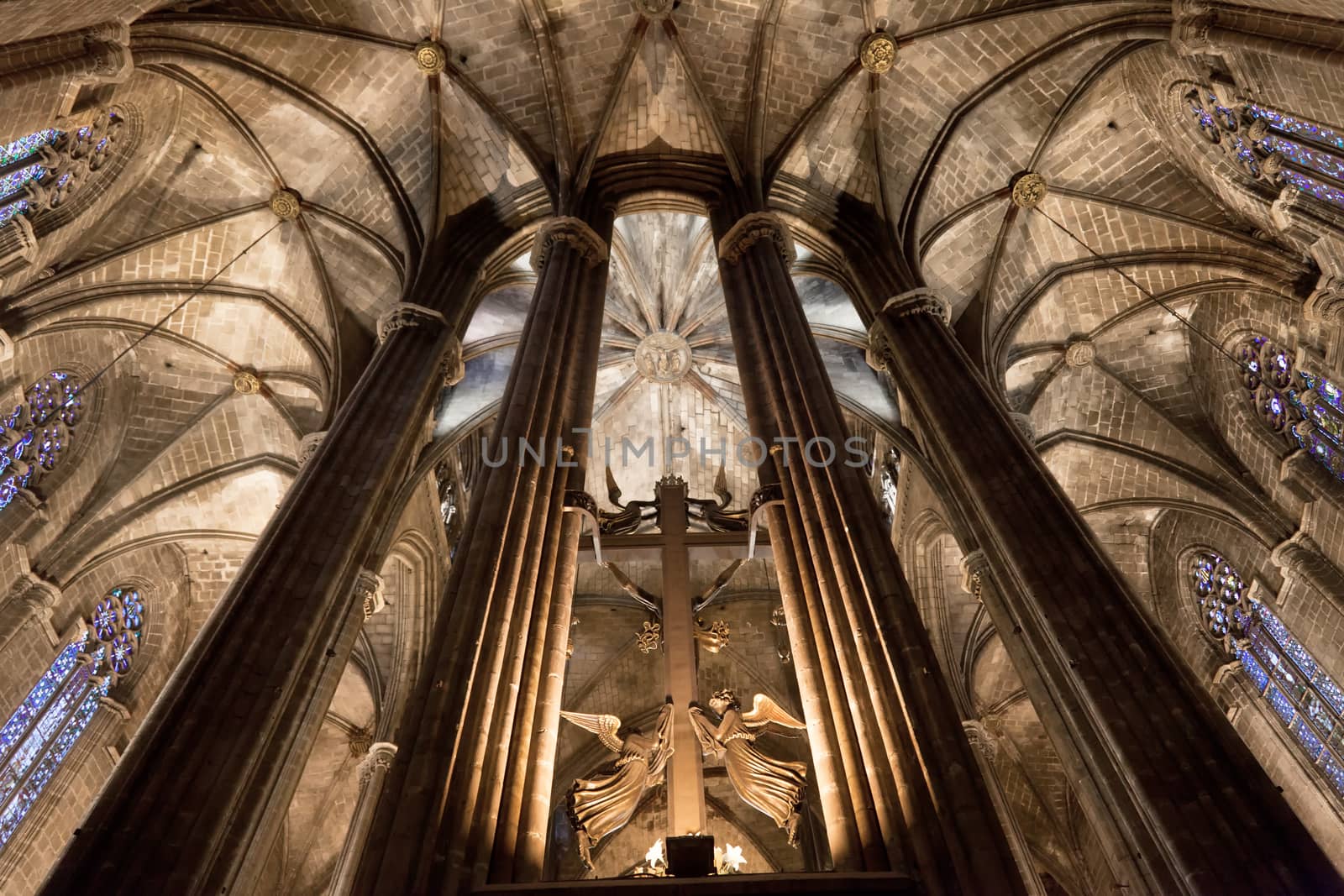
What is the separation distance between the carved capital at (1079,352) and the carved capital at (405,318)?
9.20 metres

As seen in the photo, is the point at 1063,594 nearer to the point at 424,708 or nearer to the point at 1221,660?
the point at 424,708

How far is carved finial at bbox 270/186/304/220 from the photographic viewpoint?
12844 millimetres

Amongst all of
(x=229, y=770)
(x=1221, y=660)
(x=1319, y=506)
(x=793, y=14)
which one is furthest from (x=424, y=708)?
(x=1221, y=660)

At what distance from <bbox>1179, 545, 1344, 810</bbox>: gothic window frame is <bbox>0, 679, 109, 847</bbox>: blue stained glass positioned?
1577 centimetres

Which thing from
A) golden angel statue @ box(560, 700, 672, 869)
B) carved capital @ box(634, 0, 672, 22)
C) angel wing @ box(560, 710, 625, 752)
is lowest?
golden angel statue @ box(560, 700, 672, 869)

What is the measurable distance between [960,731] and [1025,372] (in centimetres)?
969

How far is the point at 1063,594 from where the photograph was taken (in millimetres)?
7320

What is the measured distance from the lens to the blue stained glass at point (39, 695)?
38.1ft

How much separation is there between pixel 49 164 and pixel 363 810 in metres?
8.34

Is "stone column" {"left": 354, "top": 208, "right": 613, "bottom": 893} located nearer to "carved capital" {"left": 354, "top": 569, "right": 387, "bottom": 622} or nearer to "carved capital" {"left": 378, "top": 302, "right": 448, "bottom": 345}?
"carved capital" {"left": 378, "top": 302, "right": 448, "bottom": 345}

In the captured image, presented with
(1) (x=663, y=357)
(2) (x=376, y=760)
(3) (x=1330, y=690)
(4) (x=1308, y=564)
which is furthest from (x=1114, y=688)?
(1) (x=663, y=357)

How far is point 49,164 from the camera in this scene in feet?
34.8

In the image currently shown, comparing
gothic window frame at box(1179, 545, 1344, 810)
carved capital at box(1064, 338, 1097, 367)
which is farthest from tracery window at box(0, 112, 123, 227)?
gothic window frame at box(1179, 545, 1344, 810)

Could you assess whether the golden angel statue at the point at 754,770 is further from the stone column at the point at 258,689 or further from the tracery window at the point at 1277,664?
the tracery window at the point at 1277,664
